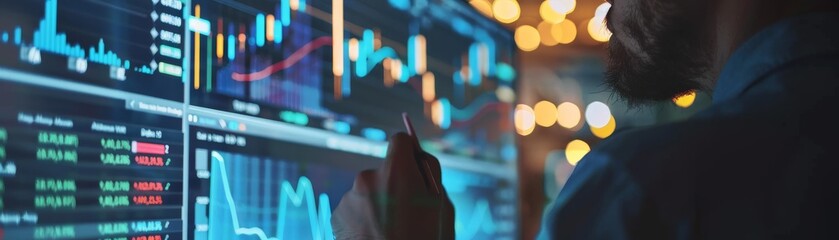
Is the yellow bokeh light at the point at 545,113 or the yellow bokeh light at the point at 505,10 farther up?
the yellow bokeh light at the point at 505,10

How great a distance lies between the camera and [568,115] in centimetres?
240

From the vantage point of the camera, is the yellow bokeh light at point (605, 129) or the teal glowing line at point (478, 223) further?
the yellow bokeh light at point (605, 129)

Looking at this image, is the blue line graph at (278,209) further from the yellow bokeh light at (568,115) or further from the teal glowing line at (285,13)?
the yellow bokeh light at (568,115)

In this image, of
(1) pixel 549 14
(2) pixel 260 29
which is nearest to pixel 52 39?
(2) pixel 260 29

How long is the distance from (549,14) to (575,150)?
1.25 feet

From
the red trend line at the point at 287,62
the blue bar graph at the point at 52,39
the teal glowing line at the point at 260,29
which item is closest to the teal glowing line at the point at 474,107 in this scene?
the red trend line at the point at 287,62

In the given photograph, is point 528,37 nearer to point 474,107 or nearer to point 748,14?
point 474,107

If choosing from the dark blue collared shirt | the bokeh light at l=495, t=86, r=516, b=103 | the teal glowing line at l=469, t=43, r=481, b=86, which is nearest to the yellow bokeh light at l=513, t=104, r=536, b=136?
the bokeh light at l=495, t=86, r=516, b=103

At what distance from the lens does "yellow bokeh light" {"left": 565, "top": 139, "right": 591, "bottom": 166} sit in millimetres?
2275

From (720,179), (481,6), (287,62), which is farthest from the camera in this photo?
(481,6)

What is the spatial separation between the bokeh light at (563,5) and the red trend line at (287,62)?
1.15 meters

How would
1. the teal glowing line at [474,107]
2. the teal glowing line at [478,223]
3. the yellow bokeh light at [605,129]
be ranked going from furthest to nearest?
the yellow bokeh light at [605,129] < the teal glowing line at [474,107] < the teal glowing line at [478,223]

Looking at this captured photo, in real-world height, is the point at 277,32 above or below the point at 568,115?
below

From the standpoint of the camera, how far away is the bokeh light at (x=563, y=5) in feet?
6.92
